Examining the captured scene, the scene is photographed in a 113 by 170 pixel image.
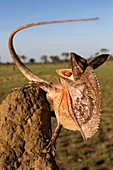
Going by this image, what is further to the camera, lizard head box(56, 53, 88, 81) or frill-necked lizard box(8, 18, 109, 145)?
frill-necked lizard box(8, 18, 109, 145)

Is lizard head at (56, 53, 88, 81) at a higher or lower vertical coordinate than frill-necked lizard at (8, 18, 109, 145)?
higher

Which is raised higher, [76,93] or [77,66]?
[77,66]

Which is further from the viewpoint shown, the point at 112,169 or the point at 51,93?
the point at 112,169

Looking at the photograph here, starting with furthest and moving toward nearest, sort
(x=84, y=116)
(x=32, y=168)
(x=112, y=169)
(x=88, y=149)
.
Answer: (x=88, y=149), (x=112, y=169), (x=32, y=168), (x=84, y=116)

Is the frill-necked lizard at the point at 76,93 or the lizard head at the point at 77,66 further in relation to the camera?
the frill-necked lizard at the point at 76,93

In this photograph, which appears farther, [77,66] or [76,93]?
[76,93]

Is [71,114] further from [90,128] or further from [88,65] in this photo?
[88,65]

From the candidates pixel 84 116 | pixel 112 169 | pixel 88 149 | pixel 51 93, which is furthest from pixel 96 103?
pixel 88 149

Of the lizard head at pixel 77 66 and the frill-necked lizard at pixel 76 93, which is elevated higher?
the lizard head at pixel 77 66
